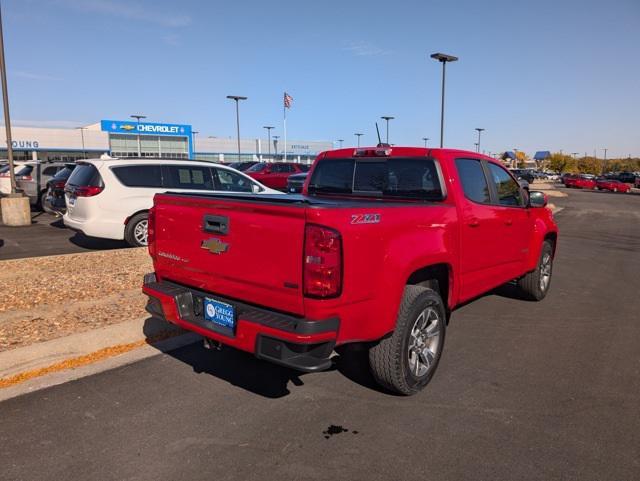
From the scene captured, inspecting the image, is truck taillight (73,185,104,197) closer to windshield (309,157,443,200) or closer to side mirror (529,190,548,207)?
windshield (309,157,443,200)

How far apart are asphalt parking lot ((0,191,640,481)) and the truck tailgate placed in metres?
0.88

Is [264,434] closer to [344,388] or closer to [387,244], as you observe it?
[344,388]

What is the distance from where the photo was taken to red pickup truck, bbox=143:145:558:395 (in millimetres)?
2887

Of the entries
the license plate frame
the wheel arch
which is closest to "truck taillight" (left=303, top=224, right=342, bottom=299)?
the license plate frame

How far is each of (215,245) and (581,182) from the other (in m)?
57.0

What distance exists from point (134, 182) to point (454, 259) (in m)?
6.93

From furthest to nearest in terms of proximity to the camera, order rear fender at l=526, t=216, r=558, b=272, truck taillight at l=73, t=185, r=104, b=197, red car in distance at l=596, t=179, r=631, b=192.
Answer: red car in distance at l=596, t=179, r=631, b=192
truck taillight at l=73, t=185, r=104, b=197
rear fender at l=526, t=216, r=558, b=272

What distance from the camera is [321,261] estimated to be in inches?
112

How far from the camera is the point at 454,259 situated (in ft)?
13.1

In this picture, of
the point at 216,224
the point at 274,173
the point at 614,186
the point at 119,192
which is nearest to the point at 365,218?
the point at 216,224

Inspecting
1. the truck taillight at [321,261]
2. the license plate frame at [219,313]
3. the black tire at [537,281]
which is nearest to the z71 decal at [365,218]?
the truck taillight at [321,261]

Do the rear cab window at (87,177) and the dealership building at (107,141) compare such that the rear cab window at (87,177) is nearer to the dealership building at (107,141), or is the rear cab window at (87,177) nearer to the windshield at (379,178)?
the windshield at (379,178)

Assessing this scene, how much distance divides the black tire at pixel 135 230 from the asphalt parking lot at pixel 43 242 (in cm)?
96

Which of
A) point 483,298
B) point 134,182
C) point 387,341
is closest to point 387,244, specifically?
point 387,341
